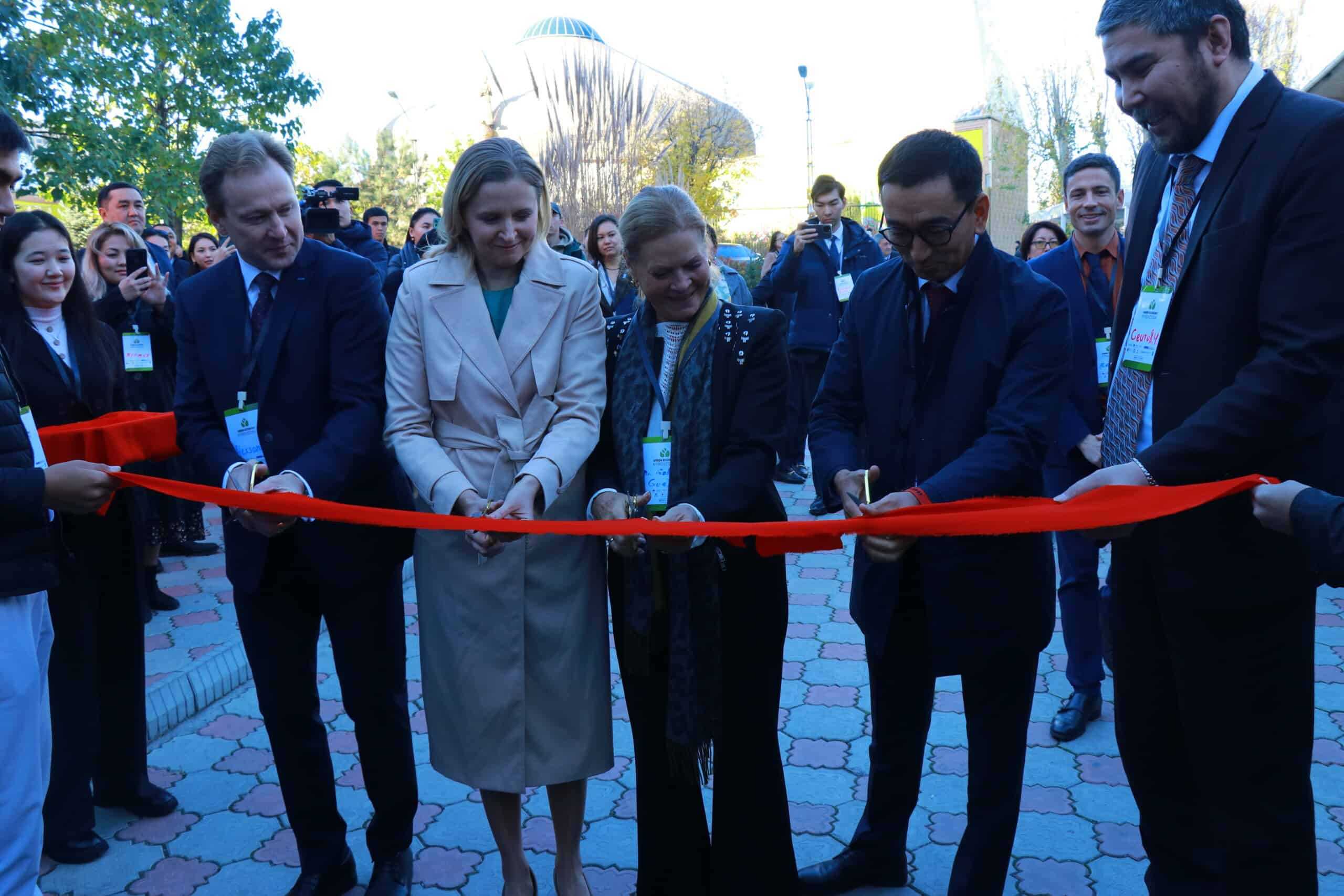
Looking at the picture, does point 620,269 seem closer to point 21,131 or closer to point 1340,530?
point 21,131

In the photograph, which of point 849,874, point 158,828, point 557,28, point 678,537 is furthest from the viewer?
point 557,28

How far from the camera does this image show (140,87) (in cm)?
1090

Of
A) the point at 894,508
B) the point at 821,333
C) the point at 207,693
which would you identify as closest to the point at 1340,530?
the point at 894,508

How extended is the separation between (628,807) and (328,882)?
42.1 inches

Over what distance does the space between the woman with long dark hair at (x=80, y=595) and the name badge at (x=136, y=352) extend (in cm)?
163

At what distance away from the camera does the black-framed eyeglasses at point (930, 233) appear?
8.37ft

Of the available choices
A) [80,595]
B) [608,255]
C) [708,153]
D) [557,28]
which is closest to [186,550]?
[608,255]

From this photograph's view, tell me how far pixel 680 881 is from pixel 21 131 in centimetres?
257

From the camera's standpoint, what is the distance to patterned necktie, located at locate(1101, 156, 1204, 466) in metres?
2.35

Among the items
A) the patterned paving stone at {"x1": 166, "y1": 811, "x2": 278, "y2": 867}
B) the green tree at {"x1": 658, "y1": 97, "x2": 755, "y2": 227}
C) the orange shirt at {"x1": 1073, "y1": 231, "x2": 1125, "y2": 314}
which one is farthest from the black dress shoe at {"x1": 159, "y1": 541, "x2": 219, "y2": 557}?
the green tree at {"x1": 658, "y1": 97, "x2": 755, "y2": 227}

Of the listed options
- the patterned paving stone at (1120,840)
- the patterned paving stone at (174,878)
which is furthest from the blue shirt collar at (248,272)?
the patterned paving stone at (1120,840)

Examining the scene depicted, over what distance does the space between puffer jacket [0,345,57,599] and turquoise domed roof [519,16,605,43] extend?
36.8 meters

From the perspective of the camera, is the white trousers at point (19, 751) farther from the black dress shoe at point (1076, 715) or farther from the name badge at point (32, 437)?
the black dress shoe at point (1076, 715)

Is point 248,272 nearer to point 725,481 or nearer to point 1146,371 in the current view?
Result: point 725,481
